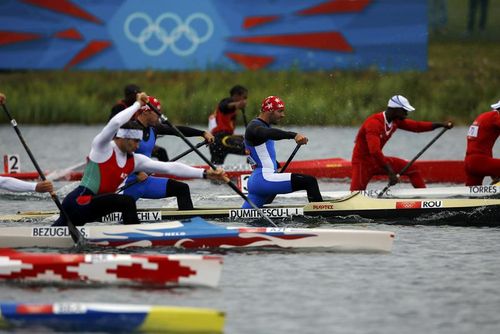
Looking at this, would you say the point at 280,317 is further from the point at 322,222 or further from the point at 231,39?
the point at 231,39

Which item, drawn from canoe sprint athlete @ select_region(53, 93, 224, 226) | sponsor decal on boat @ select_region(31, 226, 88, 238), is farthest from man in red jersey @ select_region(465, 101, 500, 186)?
sponsor decal on boat @ select_region(31, 226, 88, 238)

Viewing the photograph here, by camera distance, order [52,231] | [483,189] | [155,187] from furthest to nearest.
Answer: [483,189], [155,187], [52,231]

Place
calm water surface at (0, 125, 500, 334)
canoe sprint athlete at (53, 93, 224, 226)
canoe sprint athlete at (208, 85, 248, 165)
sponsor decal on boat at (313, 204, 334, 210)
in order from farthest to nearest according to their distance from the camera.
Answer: canoe sprint athlete at (208, 85, 248, 165) → sponsor decal on boat at (313, 204, 334, 210) → canoe sprint athlete at (53, 93, 224, 226) → calm water surface at (0, 125, 500, 334)

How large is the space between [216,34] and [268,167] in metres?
21.7

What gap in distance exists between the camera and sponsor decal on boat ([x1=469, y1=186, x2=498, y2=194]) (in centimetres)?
2027

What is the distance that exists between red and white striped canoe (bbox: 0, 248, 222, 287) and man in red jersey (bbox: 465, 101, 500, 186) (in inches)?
302

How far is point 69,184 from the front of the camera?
25734 millimetres

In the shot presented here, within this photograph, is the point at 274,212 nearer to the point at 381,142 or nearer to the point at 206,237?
the point at 206,237

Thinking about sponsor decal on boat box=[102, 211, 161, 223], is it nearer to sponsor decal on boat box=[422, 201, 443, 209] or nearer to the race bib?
sponsor decal on boat box=[422, 201, 443, 209]

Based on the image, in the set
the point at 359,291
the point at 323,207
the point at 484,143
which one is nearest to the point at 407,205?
the point at 323,207

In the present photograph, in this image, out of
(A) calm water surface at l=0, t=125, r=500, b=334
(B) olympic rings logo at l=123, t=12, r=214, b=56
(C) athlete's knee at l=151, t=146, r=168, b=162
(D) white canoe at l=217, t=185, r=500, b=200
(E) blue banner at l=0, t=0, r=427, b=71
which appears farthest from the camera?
(B) olympic rings logo at l=123, t=12, r=214, b=56

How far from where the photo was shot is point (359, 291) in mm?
14164

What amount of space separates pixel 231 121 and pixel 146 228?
34.3 ft

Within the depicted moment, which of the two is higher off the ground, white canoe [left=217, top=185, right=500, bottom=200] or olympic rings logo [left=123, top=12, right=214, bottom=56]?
olympic rings logo [left=123, top=12, right=214, bottom=56]
